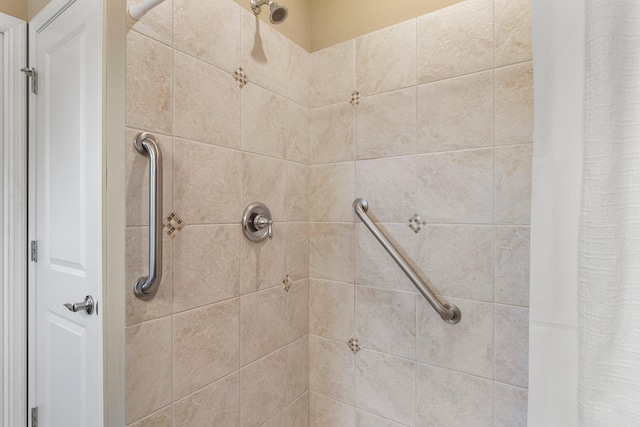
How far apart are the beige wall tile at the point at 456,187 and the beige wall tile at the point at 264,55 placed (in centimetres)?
59

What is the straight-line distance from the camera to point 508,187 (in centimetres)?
90

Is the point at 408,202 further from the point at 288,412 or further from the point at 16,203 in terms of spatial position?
the point at 16,203

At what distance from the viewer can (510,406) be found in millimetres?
894

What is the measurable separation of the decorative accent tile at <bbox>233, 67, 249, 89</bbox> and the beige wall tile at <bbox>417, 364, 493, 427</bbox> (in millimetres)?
1103

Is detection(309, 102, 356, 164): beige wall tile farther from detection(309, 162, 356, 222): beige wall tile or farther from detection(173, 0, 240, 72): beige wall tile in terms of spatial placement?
detection(173, 0, 240, 72): beige wall tile

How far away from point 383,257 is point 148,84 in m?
0.88

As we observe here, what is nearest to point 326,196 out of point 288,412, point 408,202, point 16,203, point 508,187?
point 408,202

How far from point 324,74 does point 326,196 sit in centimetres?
49

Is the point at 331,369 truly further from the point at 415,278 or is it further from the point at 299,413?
the point at 415,278

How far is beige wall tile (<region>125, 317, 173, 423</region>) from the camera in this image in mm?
723

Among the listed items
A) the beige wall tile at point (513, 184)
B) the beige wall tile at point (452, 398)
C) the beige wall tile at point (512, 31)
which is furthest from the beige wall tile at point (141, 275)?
the beige wall tile at point (512, 31)

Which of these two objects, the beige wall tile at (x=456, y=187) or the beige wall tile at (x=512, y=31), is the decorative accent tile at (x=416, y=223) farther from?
the beige wall tile at (x=512, y=31)

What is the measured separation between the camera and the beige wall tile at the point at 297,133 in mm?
1189

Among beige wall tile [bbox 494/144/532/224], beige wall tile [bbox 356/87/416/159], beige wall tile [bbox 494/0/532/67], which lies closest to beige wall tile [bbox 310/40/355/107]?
beige wall tile [bbox 356/87/416/159]
